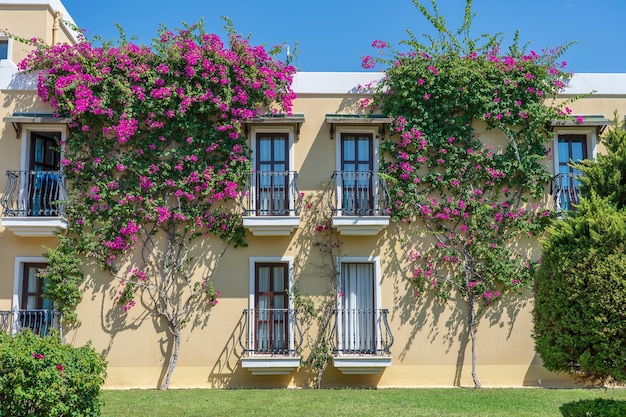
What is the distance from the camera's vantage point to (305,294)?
15.4 metres

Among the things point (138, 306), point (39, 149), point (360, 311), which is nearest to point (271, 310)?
point (360, 311)

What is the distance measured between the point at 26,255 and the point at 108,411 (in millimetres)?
4948

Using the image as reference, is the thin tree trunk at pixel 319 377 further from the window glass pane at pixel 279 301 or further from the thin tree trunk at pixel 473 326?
the thin tree trunk at pixel 473 326

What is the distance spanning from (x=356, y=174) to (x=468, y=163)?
2.29 m

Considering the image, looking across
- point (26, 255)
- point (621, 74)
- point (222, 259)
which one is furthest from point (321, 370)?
point (621, 74)

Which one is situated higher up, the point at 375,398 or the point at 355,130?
the point at 355,130

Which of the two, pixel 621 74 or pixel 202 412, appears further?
pixel 621 74

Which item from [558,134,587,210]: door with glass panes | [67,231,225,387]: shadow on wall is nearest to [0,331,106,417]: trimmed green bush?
[67,231,225,387]: shadow on wall

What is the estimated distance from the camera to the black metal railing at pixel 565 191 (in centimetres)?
1573

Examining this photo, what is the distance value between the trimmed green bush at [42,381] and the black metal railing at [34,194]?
6.26 meters

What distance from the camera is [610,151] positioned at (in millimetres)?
10484

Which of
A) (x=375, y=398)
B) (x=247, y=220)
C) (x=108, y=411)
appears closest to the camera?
(x=108, y=411)

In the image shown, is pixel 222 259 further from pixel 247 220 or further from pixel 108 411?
pixel 108 411

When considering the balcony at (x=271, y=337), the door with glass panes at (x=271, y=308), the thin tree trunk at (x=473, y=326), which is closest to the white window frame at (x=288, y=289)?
the balcony at (x=271, y=337)
